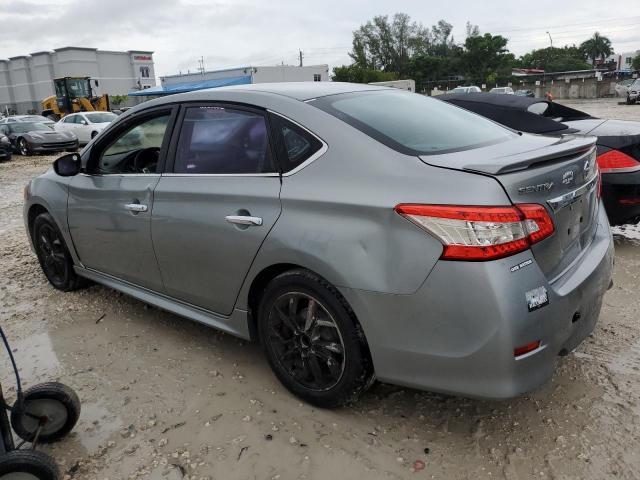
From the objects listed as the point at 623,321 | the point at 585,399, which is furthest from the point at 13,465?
the point at 623,321

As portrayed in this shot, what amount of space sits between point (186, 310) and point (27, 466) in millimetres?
1311

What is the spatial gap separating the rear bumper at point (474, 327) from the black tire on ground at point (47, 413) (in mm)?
1472

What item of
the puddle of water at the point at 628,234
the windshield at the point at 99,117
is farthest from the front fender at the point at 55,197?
the windshield at the point at 99,117

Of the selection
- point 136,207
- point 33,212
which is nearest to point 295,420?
point 136,207

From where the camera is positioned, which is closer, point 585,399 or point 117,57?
point 585,399

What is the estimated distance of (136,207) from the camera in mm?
3434

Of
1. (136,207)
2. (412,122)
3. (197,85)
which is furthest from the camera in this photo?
(197,85)

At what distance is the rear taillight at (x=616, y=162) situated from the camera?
15.5 ft

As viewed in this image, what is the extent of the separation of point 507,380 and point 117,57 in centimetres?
8617

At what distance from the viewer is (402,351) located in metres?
2.31

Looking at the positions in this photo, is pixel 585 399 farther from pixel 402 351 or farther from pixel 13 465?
pixel 13 465

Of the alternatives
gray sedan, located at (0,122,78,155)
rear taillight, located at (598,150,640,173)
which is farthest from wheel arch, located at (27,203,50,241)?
gray sedan, located at (0,122,78,155)

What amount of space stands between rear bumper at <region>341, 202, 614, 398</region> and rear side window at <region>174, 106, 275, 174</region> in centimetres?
97

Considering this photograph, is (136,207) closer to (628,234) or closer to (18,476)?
(18,476)
